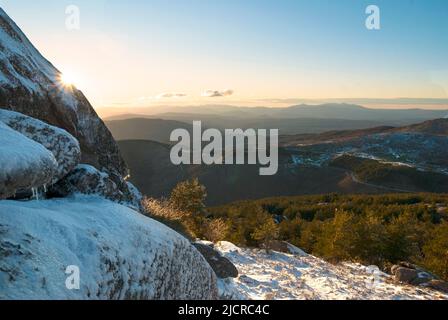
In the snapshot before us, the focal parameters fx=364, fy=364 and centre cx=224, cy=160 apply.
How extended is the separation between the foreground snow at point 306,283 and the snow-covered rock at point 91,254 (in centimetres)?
434

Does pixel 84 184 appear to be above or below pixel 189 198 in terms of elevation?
above

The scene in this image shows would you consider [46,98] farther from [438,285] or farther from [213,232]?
[438,285]

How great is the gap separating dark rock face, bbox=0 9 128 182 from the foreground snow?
6129 mm

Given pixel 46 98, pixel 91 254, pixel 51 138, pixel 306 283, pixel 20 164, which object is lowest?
pixel 306 283

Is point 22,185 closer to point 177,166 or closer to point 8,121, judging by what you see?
point 8,121

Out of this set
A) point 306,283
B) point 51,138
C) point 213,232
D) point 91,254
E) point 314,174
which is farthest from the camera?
point 314,174

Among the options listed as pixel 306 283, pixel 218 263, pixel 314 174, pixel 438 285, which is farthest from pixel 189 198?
pixel 314 174

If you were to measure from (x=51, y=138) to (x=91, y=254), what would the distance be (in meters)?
4.62

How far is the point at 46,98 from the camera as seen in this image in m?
11.8

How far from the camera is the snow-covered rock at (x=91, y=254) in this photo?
14.8ft

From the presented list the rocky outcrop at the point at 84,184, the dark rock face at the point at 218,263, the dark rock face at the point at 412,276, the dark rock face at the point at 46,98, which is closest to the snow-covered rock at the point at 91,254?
the rocky outcrop at the point at 84,184

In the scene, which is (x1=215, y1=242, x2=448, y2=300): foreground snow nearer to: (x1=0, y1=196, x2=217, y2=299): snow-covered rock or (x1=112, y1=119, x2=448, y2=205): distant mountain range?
(x1=0, y1=196, x2=217, y2=299): snow-covered rock
